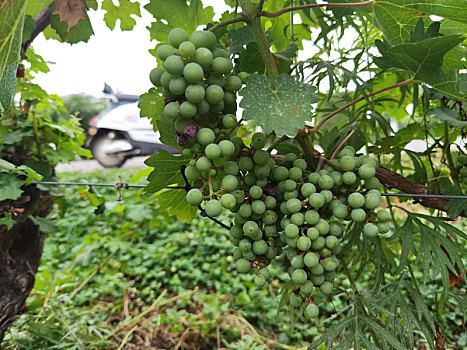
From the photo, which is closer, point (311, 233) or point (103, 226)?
point (311, 233)

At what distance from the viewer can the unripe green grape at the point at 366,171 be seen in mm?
568

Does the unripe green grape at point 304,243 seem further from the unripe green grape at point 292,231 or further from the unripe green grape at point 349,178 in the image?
the unripe green grape at point 349,178

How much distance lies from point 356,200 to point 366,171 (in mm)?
53

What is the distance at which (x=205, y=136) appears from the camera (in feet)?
1.59

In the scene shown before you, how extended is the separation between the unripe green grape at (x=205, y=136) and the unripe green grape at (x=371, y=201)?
275 millimetres

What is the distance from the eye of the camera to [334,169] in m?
0.61

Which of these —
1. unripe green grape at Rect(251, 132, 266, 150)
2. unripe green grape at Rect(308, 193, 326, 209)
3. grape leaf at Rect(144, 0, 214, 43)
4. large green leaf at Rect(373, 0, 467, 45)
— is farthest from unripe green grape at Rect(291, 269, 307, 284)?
grape leaf at Rect(144, 0, 214, 43)

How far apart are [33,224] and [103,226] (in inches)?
81.6

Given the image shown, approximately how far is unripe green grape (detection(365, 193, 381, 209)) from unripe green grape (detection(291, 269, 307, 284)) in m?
0.15

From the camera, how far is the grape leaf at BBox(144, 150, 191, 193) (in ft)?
2.12

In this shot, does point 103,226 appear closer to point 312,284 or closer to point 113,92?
point 312,284

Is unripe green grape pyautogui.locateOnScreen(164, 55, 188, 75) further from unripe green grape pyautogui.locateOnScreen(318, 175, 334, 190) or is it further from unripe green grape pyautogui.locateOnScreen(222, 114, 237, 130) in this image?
unripe green grape pyautogui.locateOnScreen(318, 175, 334, 190)

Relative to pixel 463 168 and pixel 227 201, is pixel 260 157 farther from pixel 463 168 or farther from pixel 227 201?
pixel 463 168

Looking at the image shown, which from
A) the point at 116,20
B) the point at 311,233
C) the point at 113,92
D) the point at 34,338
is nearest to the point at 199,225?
the point at 34,338
